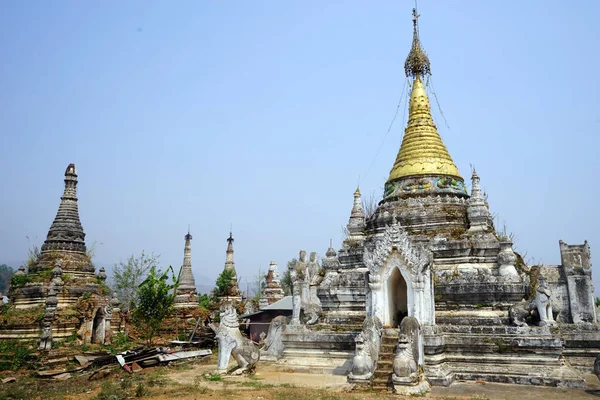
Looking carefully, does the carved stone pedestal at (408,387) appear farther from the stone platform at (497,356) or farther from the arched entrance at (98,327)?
the arched entrance at (98,327)

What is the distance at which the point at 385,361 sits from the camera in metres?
12.3

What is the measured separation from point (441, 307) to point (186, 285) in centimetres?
2166

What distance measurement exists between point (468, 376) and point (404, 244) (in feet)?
12.2

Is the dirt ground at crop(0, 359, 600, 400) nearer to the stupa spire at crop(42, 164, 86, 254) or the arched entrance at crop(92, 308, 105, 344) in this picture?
the arched entrance at crop(92, 308, 105, 344)

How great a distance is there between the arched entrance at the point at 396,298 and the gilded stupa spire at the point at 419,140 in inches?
229

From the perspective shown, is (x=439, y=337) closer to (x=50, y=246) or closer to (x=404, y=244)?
(x=404, y=244)

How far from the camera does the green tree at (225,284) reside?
35812mm

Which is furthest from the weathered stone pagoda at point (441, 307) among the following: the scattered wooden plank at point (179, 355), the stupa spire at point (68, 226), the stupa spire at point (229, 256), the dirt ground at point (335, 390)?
the stupa spire at point (229, 256)

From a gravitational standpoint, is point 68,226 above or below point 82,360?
above

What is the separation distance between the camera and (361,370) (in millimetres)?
12047

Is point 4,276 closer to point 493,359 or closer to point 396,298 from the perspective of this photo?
point 396,298

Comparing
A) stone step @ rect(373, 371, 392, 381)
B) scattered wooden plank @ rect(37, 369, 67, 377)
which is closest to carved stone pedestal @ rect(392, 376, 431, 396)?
stone step @ rect(373, 371, 392, 381)

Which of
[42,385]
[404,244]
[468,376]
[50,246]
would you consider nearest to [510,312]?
[468,376]

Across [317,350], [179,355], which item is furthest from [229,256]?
[317,350]
